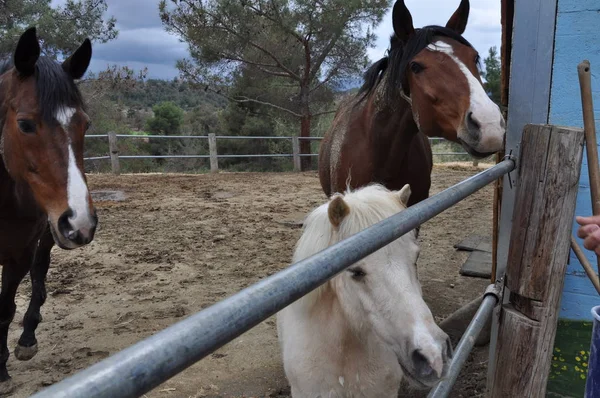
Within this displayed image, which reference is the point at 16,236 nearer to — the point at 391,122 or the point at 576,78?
the point at 391,122

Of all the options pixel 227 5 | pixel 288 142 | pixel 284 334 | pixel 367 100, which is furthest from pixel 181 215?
pixel 288 142

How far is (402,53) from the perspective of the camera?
256cm

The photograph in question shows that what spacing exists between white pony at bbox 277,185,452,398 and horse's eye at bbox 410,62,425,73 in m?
0.99

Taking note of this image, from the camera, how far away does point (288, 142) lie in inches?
755

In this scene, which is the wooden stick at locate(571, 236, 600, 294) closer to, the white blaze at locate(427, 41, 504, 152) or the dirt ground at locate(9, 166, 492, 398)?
the white blaze at locate(427, 41, 504, 152)

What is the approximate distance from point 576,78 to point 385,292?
142cm

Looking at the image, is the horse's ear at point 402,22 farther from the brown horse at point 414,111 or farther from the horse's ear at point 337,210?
the horse's ear at point 337,210

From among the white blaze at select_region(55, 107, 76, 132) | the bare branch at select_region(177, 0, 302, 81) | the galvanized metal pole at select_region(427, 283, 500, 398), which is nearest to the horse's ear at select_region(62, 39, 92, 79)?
the white blaze at select_region(55, 107, 76, 132)

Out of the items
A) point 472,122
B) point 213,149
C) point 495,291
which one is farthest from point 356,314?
point 213,149

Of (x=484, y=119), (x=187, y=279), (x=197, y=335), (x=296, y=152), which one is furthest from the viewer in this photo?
(x=296, y=152)

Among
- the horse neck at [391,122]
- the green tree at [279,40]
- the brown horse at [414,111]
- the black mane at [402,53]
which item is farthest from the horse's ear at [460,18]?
the green tree at [279,40]

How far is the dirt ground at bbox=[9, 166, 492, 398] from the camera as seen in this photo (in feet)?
8.63

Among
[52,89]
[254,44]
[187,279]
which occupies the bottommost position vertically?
[187,279]

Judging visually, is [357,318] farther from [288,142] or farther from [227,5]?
[288,142]
